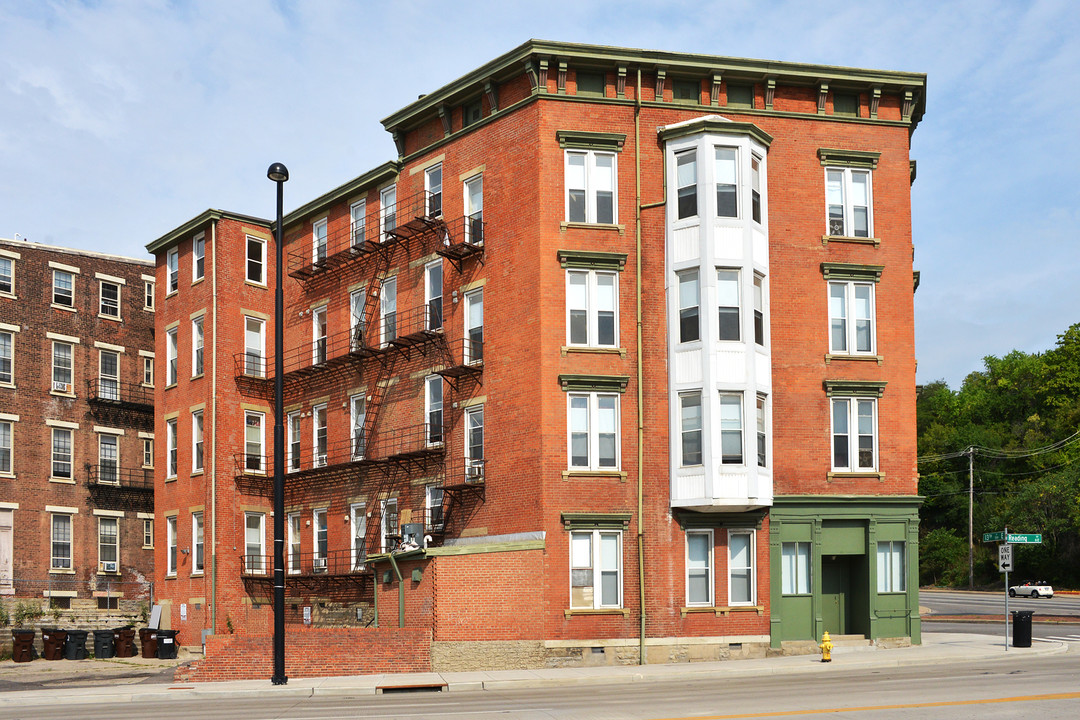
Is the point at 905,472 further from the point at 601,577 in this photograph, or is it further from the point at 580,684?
the point at 580,684

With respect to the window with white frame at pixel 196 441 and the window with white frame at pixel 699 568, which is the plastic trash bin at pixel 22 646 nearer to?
the window with white frame at pixel 196 441

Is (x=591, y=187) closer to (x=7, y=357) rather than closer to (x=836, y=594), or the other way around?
(x=836, y=594)

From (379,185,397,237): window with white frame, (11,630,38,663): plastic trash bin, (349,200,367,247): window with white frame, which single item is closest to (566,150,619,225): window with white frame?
(379,185,397,237): window with white frame

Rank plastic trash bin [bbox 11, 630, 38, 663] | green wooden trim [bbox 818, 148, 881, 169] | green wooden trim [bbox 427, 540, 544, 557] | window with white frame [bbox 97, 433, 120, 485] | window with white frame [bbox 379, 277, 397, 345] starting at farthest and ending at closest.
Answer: window with white frame [bbox 97, 433, 120, 485] → plastic trash bin [bbox 11, 630, 38, 663] → window with white frame [bbox 379, 277, 397, 345] → green wooden trim [bbox 818, 148, 881, 169] → green wooden trim [bbox 427, 540, 544, 557]

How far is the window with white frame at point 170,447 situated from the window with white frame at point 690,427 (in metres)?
24.1

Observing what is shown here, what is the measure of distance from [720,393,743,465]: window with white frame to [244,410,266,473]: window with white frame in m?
20.6

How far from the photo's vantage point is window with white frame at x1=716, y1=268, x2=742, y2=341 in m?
32.2

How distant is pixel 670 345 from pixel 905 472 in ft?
26.7

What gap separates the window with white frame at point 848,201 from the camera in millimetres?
34281

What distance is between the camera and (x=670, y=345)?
3275cm

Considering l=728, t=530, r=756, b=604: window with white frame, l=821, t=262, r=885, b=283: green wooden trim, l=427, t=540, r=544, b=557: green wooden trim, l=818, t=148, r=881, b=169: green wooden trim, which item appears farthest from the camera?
l=818, t=148, r=881, b=169: green wooden trim

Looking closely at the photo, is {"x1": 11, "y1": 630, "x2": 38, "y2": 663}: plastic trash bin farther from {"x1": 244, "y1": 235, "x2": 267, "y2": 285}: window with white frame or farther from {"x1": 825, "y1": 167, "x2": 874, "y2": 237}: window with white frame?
{"x1": 825, "y1": 167, "x2": 874, "y2": 237}: window with white frame

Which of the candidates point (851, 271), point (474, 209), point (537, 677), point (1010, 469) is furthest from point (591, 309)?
point (1010, 469)

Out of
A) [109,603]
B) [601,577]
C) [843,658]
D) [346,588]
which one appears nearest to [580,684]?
[601,577]
